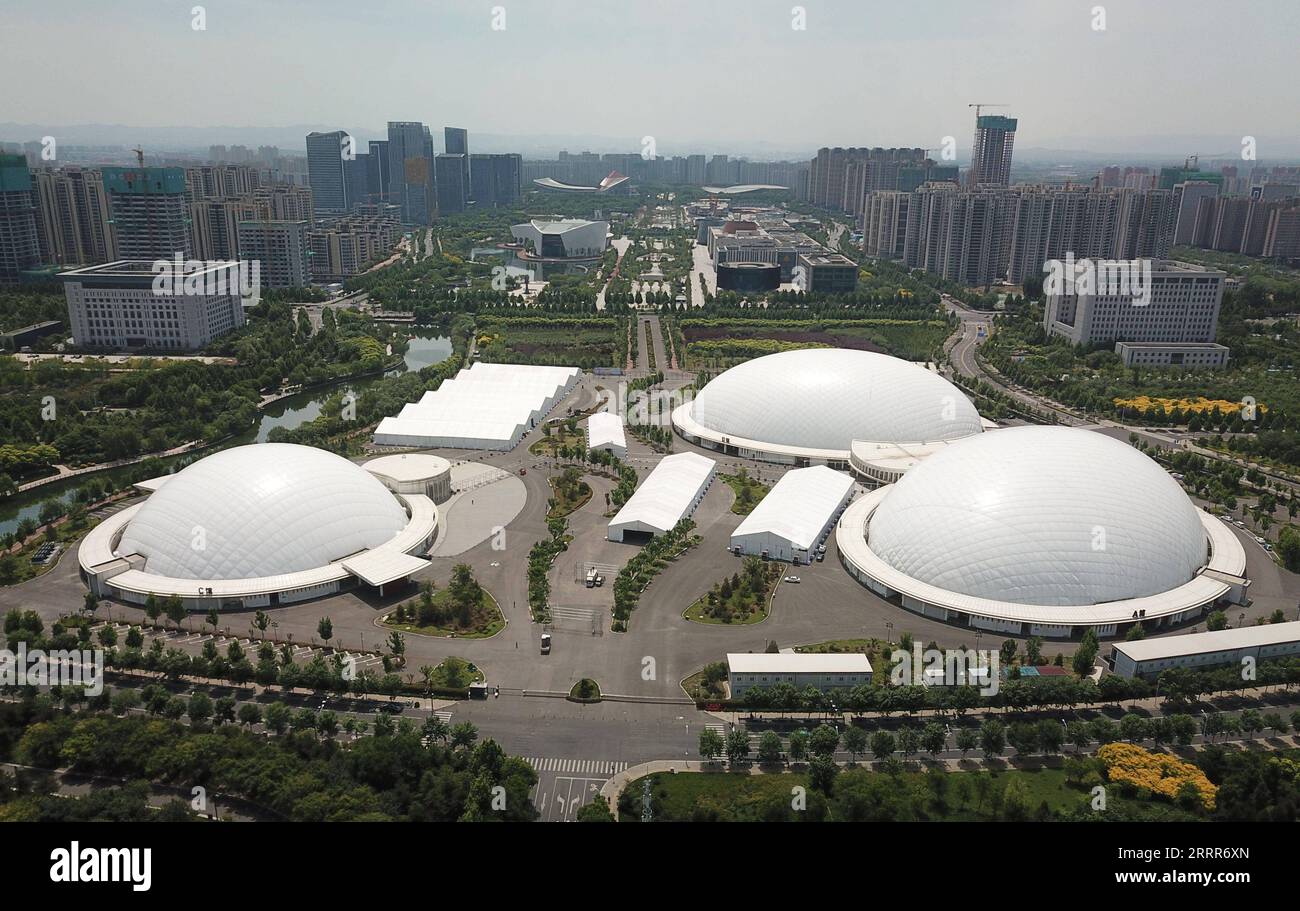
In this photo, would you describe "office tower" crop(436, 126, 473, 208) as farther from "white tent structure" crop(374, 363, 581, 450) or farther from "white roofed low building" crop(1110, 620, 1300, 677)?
"white roofed low building" crop(1110, 620, 1300, 677)

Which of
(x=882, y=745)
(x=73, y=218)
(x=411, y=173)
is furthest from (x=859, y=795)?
(x=411, y=173)

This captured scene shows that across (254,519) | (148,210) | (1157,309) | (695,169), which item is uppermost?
(695,169)

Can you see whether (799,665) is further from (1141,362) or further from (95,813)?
(1141,362)

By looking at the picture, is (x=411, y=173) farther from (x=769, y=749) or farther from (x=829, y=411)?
(x=769, y=749)

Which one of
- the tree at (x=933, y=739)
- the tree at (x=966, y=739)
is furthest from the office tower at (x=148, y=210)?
the tree at (x=966, y=739)

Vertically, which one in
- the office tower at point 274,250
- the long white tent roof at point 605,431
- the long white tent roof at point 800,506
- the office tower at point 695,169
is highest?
the office tower at point 695,169

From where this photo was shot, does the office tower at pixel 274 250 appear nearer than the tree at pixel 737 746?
No

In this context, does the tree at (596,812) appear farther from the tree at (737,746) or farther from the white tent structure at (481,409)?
the white tent structure at (481,409)
